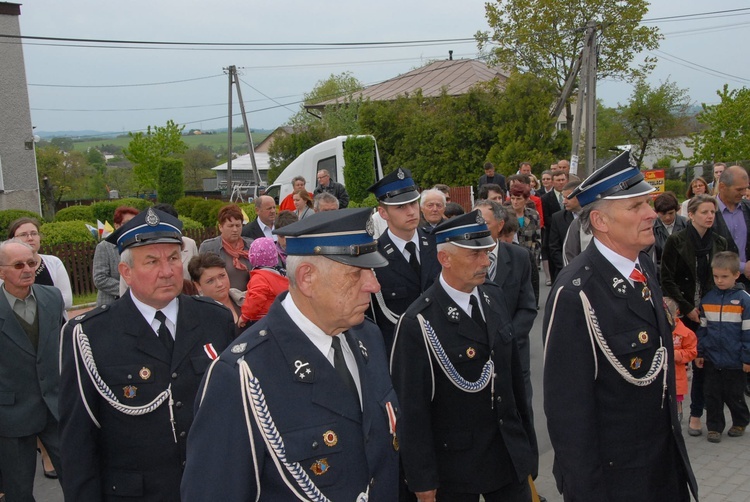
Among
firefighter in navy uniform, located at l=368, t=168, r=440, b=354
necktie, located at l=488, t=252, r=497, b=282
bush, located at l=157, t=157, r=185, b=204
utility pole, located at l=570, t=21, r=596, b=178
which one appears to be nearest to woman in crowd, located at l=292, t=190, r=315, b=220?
firefighter in navy uniform, located at l=368, t=168, r=440, b=354

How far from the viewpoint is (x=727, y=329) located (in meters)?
6.84

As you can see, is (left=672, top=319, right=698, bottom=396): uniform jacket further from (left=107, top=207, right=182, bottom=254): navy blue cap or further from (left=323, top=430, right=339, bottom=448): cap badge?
(left=323, top=430, right=339, bottom=448): cap badge

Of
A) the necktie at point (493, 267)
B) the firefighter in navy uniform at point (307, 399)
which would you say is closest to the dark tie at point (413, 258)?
the necktie at point (493, 267)

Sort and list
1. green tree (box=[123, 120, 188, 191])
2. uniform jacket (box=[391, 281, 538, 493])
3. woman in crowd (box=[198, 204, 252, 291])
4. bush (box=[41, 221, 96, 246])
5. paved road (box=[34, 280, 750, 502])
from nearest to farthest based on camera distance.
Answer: uniform jacket (box=[391, 281, 538, 493]) → paved road (box=[34, 280, 750, 502]) → woman in crowd (box=[198, 204, 252, 291]) → bush (box=[41, 221, 96, 246]) → green tree (box=[123, 120, 188, 191])

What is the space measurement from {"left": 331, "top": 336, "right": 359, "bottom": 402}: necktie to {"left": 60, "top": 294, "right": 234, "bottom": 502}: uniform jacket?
120 cm

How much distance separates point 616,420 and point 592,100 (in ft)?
75.7

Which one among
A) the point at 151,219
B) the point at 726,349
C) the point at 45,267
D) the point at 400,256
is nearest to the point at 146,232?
the point at 151,219

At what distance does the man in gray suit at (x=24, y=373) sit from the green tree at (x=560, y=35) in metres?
38.2

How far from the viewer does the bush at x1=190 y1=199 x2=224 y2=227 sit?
2050 cm

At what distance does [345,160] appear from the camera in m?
19.7

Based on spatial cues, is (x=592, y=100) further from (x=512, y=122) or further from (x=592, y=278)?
(x=592, y=278)

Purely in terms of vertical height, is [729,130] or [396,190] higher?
[729,130]

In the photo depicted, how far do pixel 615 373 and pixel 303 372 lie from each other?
66.7 inches

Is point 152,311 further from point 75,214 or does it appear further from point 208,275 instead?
Result: point 75,214
